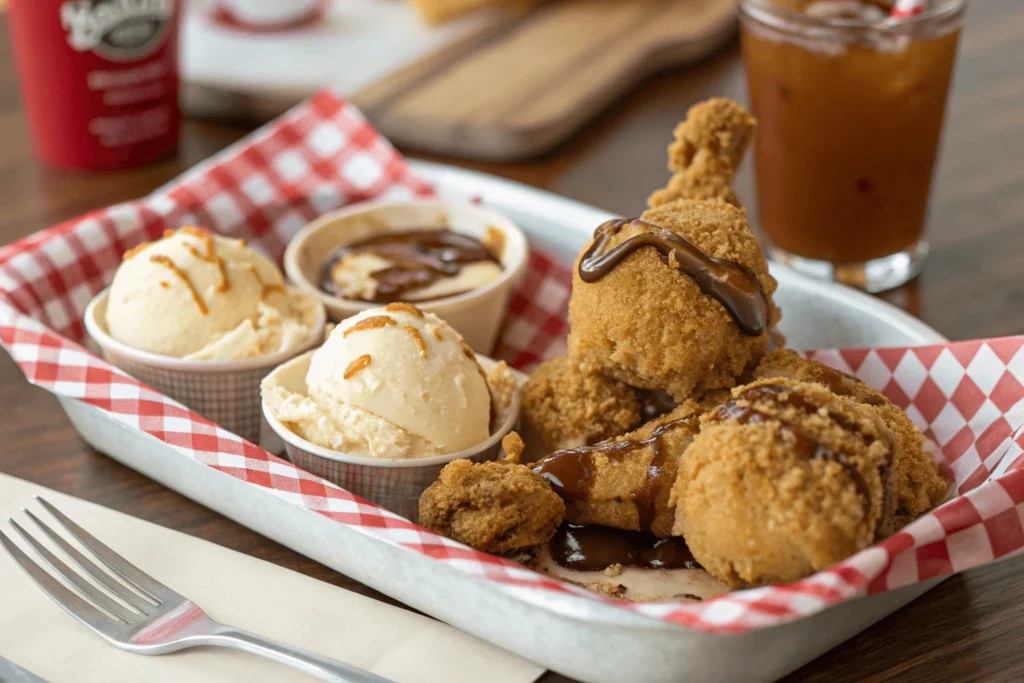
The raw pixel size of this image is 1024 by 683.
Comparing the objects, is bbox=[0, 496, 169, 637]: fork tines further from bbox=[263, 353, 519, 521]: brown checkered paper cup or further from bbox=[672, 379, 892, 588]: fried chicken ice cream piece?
bbox=[672, 379, 892, 588]: fried chicken ice cream piece

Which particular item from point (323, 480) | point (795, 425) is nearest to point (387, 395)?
point (323, 480)

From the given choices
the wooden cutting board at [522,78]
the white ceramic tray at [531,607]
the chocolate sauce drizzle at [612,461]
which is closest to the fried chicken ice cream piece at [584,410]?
the chocolate sauce drizzle at [612,461]

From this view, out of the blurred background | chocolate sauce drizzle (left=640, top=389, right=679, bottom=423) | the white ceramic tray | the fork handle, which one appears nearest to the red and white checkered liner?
the white ceramic tray

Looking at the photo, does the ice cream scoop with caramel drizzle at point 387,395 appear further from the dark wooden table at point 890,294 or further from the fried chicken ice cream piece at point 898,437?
the fried chicken ice cream piece at point 898,437

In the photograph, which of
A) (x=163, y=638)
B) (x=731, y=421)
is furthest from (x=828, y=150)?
(x=163, y=638)

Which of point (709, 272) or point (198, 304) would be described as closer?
point (709, 272)

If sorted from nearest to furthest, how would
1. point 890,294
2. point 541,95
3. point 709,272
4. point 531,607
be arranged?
point 531,607, point 709,272, point 890,294, point 541,95

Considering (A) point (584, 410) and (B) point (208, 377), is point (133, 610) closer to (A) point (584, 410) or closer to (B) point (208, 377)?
(B) point (208, 377)
